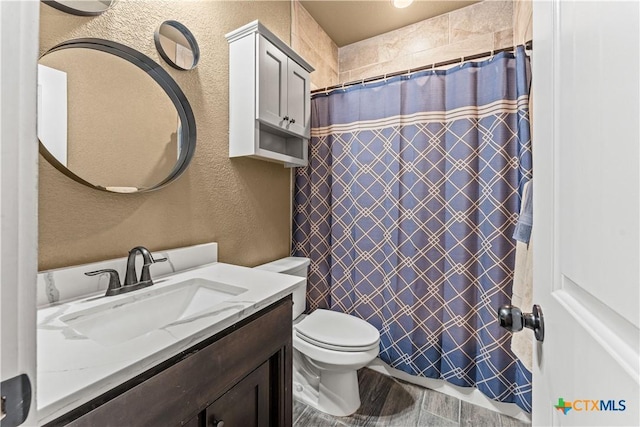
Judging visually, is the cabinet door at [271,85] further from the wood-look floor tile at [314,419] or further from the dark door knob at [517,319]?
the wood-look floor tile at [314,419]

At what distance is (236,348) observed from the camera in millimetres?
776

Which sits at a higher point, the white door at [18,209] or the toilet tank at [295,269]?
the white door at [18,209]

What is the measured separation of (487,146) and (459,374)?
50.1 inches

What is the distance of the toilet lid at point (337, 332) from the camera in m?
1.38

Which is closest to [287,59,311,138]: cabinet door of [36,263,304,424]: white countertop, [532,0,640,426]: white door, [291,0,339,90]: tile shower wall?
[291,0,339,90]: tile shower wall

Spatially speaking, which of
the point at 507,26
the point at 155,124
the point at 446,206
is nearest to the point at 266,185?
the point at 155,124

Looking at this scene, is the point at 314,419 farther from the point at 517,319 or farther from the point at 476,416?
the point at 517,319

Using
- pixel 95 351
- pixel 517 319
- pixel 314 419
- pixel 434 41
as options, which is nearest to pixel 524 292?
pixel 517 319

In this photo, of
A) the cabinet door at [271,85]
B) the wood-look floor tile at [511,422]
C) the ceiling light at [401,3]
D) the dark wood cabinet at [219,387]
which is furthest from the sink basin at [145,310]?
the ceiling light at [401,3]

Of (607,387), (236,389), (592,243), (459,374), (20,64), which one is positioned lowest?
(459,374)

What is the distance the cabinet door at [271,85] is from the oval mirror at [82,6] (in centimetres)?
62

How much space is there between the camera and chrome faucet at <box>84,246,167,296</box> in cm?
93

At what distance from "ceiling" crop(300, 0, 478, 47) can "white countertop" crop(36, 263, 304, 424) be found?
7.11ft

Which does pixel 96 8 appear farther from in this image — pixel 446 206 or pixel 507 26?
pixel 507 26
